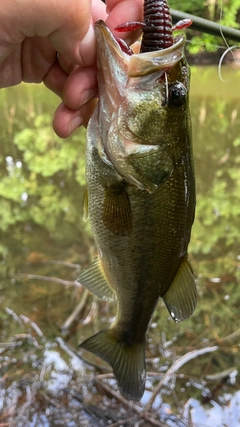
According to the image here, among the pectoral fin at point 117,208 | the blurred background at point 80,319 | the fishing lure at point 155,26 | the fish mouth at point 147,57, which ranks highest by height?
the fishing lure at point 155,26

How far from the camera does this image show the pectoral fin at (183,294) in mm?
1453

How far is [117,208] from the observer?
1.29 m

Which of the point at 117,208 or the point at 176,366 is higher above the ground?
the point at 117,208

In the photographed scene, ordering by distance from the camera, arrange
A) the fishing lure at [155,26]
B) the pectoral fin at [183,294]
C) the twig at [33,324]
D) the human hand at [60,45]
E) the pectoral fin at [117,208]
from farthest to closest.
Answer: the twig at [33,324] → the pectoral fin at [183,294] → the pectoral fin at [117,208] → the human hand at [60,45] → the fishing lure at [155,26]

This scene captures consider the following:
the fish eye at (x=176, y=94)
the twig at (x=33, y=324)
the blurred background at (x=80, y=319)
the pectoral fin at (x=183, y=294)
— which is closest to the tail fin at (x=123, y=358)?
the pectoral fin at (x=183, y=294)

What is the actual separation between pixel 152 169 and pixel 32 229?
3246 mm

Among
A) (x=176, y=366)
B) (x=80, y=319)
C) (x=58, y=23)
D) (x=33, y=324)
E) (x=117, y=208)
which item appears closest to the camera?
(x=58, y=23)

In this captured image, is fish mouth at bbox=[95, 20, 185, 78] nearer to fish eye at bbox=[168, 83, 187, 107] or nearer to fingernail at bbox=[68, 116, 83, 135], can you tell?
fish eye at bbox=[168, 83, 187, 107]

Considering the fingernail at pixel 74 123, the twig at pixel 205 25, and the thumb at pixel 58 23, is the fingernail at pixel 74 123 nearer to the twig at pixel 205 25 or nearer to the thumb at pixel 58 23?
the thumb at pixel 58 23

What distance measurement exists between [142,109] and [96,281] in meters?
0.76

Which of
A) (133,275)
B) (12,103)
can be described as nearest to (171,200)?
(133,275)

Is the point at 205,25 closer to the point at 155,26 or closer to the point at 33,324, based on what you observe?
the point at 155,26

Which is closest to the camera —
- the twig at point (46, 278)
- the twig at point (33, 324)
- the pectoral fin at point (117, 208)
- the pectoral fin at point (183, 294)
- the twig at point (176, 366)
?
the pectoral fin at point (117, 208)

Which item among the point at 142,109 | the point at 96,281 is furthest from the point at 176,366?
the point at 142,109
